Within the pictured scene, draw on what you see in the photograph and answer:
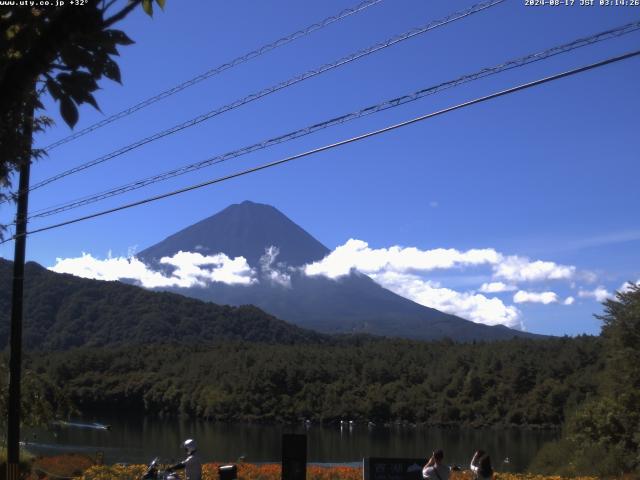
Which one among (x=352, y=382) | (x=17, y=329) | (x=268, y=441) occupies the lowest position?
(x=268, y=441)

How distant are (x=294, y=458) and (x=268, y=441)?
4752cm

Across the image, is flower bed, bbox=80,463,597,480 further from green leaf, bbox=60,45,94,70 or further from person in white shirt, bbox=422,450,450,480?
green leaf, bbox=60,45,94,70

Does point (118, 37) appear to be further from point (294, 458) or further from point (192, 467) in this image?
point (192, 467)

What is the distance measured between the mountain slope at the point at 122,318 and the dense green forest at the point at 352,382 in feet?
178

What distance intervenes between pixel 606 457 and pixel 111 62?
2542 cm

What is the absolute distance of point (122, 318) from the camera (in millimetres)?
164750

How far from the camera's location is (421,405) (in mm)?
84750

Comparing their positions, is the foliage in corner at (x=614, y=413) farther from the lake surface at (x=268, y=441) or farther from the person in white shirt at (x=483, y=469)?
the person in white shirt at (x=483, y=469)

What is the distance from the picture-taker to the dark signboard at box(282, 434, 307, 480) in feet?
43.5

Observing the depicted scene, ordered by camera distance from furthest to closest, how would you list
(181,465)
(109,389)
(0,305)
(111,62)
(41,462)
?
(0,305), (109,389), (41,462), (181,465), (111,62)

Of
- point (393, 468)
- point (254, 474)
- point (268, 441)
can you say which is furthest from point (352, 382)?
point (393, 468)

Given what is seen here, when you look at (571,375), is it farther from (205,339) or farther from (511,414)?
(205,339)

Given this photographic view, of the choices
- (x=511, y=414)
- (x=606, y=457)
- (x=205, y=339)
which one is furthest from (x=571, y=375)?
(x=205, y=339)

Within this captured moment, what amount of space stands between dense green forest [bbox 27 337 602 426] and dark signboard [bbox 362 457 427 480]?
200 ft
